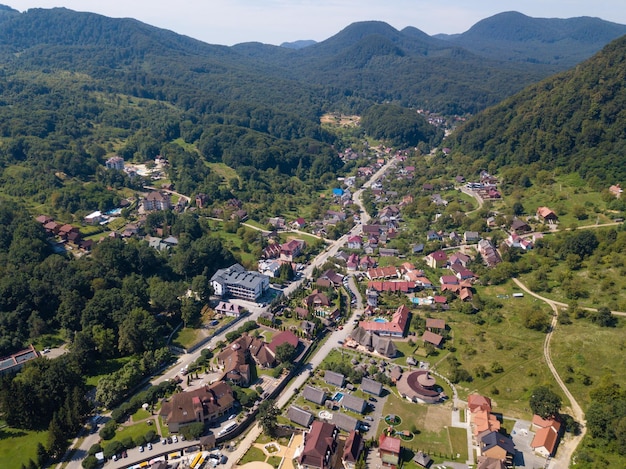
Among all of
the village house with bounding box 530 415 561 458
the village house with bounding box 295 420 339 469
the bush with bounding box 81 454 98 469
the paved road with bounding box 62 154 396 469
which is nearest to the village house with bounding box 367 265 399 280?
the paved road with bounding box 62 154 396 469

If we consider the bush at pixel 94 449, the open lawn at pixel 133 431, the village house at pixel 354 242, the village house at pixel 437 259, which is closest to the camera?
the bush at pixel 94 449

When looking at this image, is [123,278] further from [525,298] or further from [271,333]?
[525,298]

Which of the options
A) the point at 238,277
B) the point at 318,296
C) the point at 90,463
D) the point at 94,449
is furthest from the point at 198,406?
the point at 238,277

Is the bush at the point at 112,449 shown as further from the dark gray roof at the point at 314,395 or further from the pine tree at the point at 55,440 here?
the dark gray roof at the point at 314,395

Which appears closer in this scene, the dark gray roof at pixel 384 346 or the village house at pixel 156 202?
the dark gray roof at pixel 384 346

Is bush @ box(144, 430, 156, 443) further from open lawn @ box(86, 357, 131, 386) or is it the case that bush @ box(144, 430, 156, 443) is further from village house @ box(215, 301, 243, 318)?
village house @ box(215, 301, 243, 318)

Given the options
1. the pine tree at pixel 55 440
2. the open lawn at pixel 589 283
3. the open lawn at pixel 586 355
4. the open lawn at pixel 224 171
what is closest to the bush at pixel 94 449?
the pine tree at pixel 55 440
